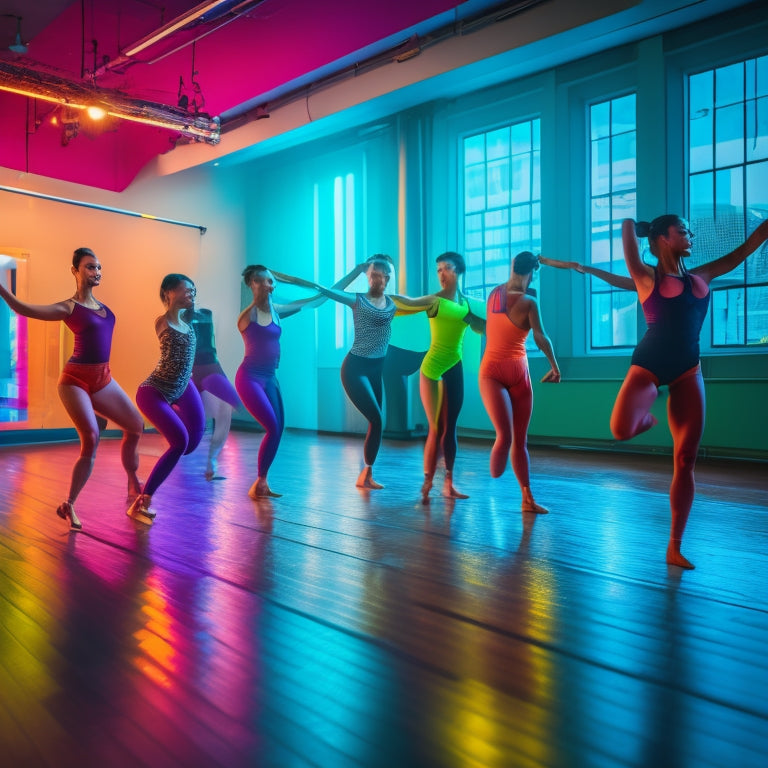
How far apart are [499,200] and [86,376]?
5869 mm

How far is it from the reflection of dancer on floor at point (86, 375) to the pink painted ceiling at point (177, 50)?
12.7ft

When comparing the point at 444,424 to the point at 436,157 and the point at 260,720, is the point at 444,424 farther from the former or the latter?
the point at 436,157

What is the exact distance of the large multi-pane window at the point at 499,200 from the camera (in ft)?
26.3

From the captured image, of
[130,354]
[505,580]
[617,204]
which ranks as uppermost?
[617,204]

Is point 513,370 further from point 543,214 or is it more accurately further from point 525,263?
point 543,214

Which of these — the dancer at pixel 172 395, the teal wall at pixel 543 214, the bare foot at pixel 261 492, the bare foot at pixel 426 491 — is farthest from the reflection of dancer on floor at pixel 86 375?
the teal wall at pixel 543 214

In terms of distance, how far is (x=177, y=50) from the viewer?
26.1ft

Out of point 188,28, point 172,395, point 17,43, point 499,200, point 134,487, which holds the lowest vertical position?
point 134,487

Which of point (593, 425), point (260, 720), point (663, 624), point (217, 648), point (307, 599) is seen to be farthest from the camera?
point (593, 425)

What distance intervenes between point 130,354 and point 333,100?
15.1 feet

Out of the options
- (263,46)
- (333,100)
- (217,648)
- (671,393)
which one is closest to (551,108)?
(333,100)

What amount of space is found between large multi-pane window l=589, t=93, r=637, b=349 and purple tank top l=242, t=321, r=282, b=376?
4.17 meters

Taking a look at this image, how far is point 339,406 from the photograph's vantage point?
958cm

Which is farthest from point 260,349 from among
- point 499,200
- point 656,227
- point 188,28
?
point 499,200
